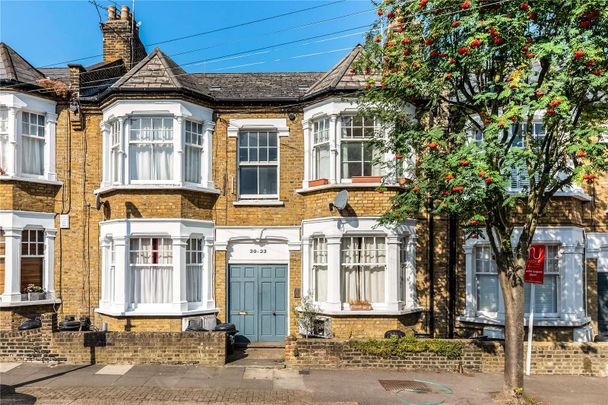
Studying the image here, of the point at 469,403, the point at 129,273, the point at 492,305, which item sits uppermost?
the point at 129,273

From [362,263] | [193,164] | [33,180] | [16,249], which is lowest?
[362,263]

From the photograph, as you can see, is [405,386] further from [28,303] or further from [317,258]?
[28,303]

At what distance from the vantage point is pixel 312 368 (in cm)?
1053

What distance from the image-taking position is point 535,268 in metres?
10.8

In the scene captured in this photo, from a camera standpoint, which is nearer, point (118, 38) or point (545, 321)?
point (545, 321)

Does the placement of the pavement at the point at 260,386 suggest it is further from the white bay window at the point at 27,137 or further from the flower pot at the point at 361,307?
the white bay window at the point at 27,137

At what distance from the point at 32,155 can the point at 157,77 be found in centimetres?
426

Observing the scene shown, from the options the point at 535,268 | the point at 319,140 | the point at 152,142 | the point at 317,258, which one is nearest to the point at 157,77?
the point at 152,142

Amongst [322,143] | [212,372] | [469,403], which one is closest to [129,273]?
[212,372]

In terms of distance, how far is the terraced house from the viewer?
12.4 meters

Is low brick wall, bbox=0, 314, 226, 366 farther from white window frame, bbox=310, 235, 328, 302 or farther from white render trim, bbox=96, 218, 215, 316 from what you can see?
white window frame, bbox=310, 235, 328, 302

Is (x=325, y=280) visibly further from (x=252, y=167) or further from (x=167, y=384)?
(x=167, y=384)

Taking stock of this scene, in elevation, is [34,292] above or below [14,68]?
below

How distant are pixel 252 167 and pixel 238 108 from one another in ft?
5.82
